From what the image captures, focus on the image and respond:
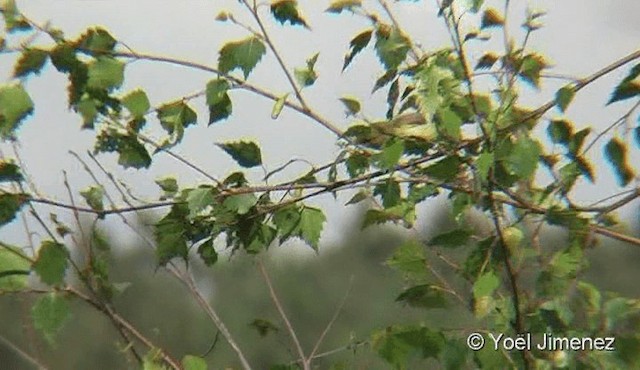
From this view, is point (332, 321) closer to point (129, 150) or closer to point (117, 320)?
point (117, 320)

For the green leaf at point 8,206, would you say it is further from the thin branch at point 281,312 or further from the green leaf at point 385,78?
the thin branch at point 281,312

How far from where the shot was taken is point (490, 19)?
1505 millimetres

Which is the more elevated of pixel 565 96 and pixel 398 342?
pixel 565 96

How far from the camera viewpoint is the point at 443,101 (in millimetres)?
1396

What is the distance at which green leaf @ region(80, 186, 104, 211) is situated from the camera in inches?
63.6

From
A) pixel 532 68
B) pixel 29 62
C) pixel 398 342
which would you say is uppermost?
pixel 29 62

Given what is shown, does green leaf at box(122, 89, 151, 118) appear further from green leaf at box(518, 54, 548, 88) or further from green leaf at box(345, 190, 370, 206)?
green leaf at box(518, 54, 548, 88)

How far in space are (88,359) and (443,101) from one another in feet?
3.49

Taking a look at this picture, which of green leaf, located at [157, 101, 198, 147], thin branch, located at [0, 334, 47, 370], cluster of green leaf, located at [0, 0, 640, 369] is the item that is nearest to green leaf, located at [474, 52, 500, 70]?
cluster of green leaf, located at [0, 0, 640, 369]

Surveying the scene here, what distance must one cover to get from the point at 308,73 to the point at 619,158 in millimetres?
449

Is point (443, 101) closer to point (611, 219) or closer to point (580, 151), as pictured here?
point (580, 151)

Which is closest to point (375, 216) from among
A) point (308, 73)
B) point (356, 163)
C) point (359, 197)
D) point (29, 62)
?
point (359, 197)

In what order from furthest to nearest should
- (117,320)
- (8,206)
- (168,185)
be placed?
(117,320)
(168,185)
(8,206)

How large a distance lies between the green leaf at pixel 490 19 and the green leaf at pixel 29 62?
→ 58cm
